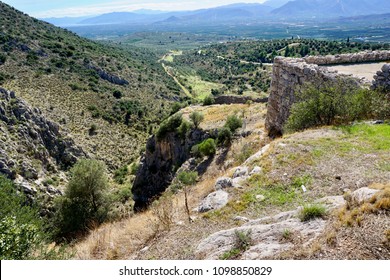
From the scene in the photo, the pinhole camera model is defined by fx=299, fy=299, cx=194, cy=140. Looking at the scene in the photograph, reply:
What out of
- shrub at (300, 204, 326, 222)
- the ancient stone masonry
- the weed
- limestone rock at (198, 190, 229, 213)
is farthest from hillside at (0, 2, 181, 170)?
shrub at (300, 204, 326, 222)

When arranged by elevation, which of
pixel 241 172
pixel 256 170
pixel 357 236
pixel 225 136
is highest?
pixel 357 236

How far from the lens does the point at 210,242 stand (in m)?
6.79

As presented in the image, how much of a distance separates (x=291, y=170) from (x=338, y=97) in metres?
5.34

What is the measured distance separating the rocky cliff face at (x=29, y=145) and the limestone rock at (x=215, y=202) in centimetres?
2190

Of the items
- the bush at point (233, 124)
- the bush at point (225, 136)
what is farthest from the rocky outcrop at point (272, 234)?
the bush at point (233, 124)

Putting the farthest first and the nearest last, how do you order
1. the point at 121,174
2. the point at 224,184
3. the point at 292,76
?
the point at 121,174 → the point at 292,76 → the point at 224,184

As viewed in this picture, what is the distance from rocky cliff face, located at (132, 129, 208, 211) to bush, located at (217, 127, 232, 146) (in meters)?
2.72

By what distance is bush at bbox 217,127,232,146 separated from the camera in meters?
22.9

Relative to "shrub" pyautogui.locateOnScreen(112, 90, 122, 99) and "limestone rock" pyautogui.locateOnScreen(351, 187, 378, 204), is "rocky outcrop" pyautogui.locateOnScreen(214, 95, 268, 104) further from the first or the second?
"limestone rock" pyautogui.locateOnScreen(351, 187, 378, 204)

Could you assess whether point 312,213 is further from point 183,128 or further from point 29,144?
A: point 29,144

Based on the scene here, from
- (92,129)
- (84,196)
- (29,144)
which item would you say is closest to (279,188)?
(84,196)

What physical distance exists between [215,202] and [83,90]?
47114 mm

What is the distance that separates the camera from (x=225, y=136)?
23.1 meters

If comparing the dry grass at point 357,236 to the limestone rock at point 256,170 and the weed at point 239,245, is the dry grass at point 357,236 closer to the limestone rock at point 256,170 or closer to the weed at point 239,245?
the weed at point 239,245
